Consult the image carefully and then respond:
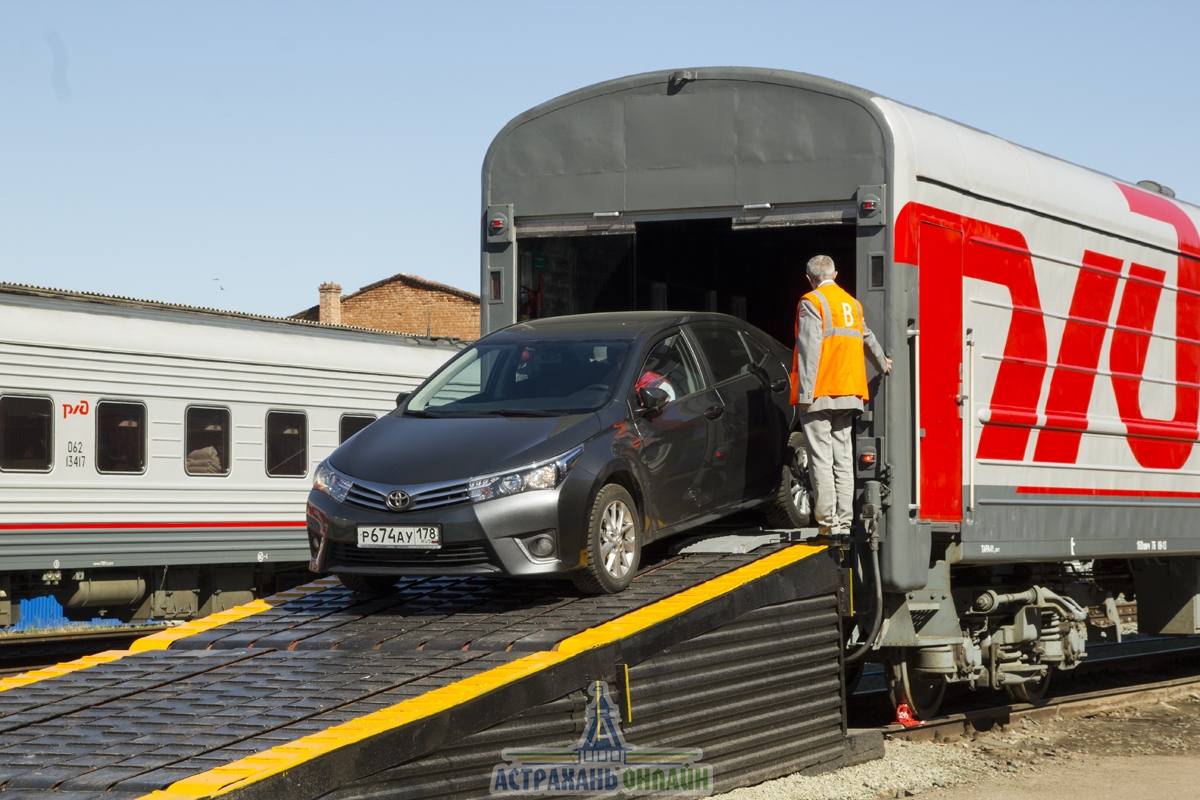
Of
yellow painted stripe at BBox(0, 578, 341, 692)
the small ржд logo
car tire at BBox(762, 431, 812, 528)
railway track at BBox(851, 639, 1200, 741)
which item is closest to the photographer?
the small ржд logo

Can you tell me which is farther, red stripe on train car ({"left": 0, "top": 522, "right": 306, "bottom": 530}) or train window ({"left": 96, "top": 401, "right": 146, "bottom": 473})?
train window ({"left": 96, "top": 401, "right": 146, "bottom": 473})

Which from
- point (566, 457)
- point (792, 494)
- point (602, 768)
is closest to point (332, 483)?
point (566, 457)

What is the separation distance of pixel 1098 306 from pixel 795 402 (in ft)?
11.7

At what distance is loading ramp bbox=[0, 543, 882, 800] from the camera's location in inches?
238

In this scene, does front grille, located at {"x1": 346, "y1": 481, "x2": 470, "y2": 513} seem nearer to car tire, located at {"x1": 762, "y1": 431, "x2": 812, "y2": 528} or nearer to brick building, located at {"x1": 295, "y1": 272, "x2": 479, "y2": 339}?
car tire, located at {"x1": 762, "y1": 431, "x2": 812, "y2": 528}

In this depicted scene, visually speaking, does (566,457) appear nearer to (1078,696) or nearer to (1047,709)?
(1047,709)

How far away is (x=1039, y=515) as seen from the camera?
37.0ft

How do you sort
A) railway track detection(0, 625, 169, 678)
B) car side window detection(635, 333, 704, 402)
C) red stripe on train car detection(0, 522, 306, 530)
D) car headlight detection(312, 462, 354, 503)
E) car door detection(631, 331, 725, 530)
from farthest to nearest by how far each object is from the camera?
railway track detection(0, 625, 169, 678)
red stripe on train car detection(0, 522, 306, 530)
car side window detection(635, 333, 704, 402)
car door detection(631, 331, 725, 530)
car headlight detection(312, 462, 354, 503)

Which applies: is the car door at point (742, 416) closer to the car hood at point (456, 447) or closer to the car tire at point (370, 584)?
the car hood at point (456, 447)

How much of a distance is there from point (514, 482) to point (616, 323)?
6.46 feet

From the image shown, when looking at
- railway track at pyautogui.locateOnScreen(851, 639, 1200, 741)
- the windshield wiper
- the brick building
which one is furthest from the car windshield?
the brick building

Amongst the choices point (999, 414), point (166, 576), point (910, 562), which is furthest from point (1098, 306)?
point (166, 576)

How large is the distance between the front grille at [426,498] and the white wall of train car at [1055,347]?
3.37 metres

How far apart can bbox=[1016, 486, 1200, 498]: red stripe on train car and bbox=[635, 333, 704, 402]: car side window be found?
9.48ft
